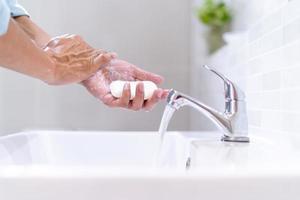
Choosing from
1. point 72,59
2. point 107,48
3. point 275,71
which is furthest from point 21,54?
point 107,48

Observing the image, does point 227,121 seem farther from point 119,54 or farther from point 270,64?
point 119,54

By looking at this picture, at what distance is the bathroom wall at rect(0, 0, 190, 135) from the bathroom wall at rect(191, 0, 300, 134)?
596mm

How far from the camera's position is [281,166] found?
16.7 inches

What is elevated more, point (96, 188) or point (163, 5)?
point (163, 5)

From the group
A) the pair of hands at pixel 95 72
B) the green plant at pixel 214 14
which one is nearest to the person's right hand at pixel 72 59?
the pair of hands at pixel 95 72

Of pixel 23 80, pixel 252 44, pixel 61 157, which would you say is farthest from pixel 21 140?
pixel 23 80

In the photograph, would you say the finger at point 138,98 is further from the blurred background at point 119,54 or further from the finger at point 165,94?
the blurred background at point 119,54

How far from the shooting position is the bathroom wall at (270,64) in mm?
676

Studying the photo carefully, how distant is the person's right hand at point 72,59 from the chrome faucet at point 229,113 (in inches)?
6.9

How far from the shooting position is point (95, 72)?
87cm

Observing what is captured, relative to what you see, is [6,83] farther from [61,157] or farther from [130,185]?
[130,185]

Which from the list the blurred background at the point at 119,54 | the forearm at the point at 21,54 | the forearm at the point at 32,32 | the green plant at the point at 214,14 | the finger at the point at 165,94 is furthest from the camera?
the blurred background at the point at 119,54

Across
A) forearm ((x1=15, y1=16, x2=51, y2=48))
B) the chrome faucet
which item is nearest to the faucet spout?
the chrome faucet

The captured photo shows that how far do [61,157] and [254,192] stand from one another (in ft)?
2.18
